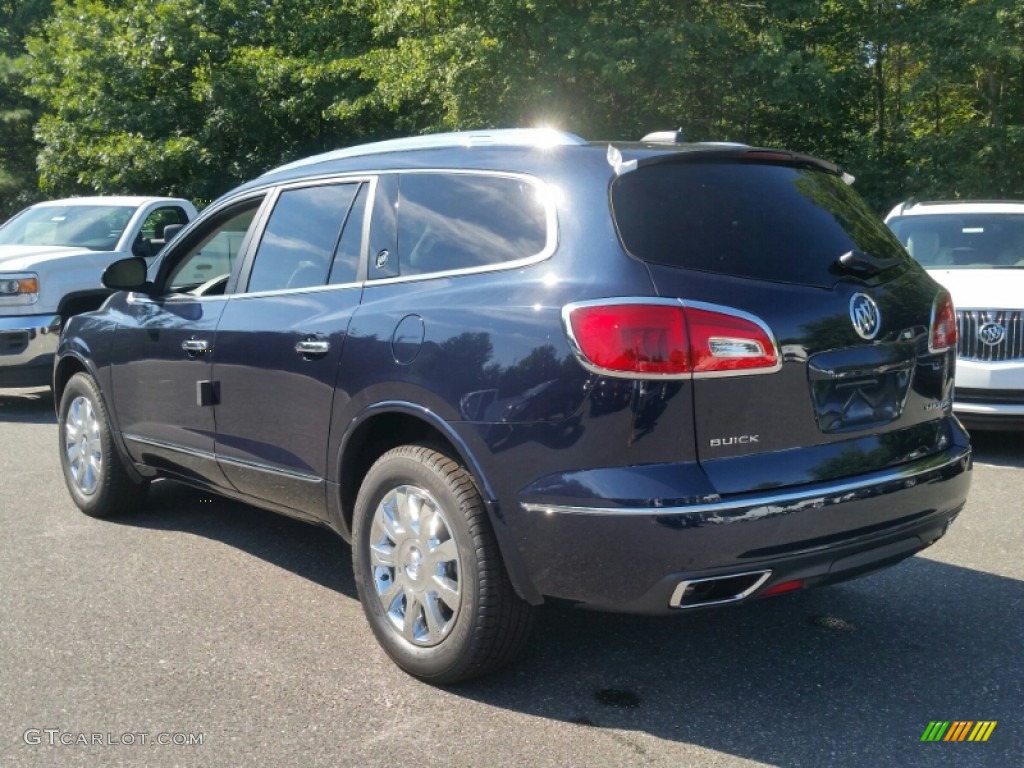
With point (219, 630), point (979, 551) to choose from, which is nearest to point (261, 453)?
point (219, 630)

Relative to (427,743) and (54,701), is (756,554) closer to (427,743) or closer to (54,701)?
(427,743)

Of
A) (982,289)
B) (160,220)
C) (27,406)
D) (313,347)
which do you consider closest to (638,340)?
(313,347)

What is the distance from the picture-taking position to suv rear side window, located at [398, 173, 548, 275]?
12.3 ft

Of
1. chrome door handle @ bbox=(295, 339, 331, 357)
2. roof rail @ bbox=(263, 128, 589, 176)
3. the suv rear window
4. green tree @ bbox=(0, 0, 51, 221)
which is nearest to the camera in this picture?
the suv rear window

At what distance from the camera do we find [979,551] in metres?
5.40

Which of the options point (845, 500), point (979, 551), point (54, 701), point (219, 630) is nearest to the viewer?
point (845, 500)

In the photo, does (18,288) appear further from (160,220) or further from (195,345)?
(195,345)

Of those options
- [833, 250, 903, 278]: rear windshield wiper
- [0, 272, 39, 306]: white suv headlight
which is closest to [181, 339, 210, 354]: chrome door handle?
[833, 250, 903, 278]: rear windshield wiper

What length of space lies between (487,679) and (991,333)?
5.13 m

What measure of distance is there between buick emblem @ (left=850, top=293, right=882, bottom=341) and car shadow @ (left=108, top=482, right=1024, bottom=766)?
1081 mm

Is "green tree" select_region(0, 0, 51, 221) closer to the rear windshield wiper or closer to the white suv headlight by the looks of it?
the white suv headlight

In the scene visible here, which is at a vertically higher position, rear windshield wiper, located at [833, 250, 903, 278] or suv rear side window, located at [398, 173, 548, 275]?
suv rear side window, located at [398, 173, 548, 275]

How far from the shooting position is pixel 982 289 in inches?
311

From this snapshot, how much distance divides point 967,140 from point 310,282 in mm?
15971
